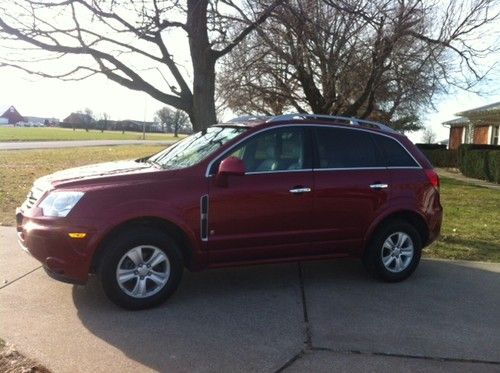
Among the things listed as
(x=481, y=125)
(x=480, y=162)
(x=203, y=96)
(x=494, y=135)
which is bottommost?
(x=480, y=162)

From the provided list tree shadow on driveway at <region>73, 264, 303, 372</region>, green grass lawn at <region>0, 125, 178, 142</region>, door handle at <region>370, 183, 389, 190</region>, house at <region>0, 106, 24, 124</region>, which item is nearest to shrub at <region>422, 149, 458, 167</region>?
door handle at <region>370, 183, 389, 190</region>

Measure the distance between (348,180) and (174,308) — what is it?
2.20 meters

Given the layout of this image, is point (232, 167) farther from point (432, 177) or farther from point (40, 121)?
point (40, 121)

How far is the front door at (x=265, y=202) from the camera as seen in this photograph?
17.5 feet

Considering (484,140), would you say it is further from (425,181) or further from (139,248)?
(139,248)

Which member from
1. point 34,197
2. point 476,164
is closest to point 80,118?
point 476,164

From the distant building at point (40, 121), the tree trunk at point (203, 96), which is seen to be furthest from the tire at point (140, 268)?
the distant building at point (40, 121)

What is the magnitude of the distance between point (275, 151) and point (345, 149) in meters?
0.83

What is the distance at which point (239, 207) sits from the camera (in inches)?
211

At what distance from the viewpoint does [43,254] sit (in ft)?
16.1

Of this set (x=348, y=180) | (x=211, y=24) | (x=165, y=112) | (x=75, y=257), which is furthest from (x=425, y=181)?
(x=165, y=112)

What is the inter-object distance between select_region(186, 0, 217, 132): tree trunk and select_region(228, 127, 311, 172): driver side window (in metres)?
3.11

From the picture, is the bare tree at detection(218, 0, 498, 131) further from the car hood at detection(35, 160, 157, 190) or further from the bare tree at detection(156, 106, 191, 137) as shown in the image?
the bare tree at detection(156, 106, 191, 137)

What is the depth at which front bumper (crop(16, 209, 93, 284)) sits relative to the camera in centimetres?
483
